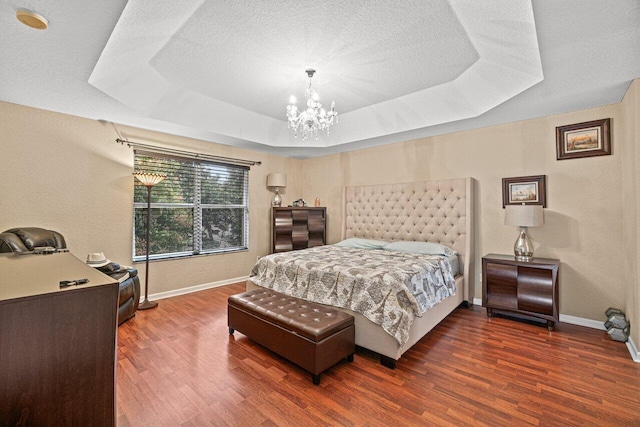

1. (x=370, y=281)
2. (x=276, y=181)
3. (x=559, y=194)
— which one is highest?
(x=276, y=181)

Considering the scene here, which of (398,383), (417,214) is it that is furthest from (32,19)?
(417,214)

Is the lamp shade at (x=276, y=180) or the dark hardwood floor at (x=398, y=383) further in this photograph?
the lamp shade at (x=276, y=180)

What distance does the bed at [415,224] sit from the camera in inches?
100.0

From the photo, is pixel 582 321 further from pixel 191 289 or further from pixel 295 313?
pixel 191 289

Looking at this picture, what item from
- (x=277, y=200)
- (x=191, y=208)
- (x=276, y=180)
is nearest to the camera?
(x=191, y=208)

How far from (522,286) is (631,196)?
1.31 metres

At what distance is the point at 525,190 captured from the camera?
3.55 meters

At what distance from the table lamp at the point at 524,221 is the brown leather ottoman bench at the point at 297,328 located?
2337mm

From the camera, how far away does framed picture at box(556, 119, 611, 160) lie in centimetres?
308

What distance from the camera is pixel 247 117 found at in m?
4.28

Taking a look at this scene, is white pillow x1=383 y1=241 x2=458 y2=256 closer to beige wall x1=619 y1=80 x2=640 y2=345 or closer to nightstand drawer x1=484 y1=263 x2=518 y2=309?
nightstand drawer x1=484 y1=263 x2=518 y2=309

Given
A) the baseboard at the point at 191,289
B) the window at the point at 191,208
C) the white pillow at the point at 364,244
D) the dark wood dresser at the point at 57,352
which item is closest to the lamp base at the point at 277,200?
the window at the point at 191,208

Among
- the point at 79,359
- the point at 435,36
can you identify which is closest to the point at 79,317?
the point at 79,359

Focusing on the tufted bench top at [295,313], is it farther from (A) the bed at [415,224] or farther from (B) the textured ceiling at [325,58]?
(B) the textured ceiling at [325,58]
